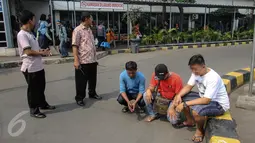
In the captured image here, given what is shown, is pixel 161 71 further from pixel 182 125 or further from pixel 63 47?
pixel 63 47

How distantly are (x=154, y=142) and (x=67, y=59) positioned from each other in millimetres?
7361

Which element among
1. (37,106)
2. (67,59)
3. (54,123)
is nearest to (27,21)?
(37,106)

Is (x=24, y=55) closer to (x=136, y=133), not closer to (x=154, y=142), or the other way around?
(x=136, y=133)

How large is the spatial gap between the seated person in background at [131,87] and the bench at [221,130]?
1211 millimetres

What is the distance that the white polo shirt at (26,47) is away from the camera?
3.80 meters

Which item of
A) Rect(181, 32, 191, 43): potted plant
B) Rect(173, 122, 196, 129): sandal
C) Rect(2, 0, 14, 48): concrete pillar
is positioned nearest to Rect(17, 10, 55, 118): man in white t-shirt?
Rect(173, 122, 196, 129): sandal

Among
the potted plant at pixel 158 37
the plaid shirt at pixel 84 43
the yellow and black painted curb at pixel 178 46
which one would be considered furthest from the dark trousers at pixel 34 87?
the potted plant at pixel 158 37

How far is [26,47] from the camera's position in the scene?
380 cm

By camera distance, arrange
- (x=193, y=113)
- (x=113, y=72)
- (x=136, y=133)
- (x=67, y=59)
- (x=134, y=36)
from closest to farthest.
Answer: (x=193, y=113) < (x=136, y=133) < (x=113, y=72) < (x=67, y=59) < (x=134, y=36)

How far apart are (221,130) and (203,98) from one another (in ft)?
1.48

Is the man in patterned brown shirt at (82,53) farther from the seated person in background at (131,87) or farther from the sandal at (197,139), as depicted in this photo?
the sandal at (197,139)

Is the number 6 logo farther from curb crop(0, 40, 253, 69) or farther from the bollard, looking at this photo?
the bollard

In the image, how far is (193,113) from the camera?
3.28 meters

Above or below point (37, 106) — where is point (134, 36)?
above
